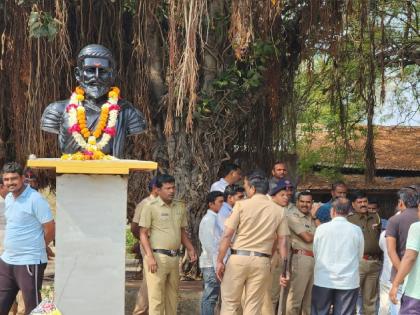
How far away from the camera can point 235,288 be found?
789 cm

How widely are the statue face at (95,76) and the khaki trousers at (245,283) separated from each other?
194 cm

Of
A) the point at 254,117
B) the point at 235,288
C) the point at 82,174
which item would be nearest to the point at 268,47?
the point at 254,117

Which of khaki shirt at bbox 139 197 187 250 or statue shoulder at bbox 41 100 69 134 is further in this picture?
khaki shirt at bbox 139 197 187 250

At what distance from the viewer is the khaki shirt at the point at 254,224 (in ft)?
25.7

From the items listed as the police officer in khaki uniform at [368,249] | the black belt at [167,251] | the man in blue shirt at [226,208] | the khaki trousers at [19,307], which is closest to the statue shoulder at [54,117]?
the black belt at [167,251]

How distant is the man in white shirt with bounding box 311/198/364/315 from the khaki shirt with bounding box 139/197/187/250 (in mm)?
1342

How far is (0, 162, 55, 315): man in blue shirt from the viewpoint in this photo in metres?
7.38

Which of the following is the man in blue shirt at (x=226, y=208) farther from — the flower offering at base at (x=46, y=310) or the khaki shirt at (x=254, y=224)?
the flower offering at base at (x=46, y=310)

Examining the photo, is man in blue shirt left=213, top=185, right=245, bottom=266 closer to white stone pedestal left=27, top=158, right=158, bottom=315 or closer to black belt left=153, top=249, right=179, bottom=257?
black belt left=153, top=249, right=179, bottom=257

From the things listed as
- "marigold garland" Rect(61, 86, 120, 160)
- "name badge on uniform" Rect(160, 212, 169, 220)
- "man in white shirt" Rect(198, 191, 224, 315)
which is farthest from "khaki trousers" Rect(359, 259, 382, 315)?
"marigold garland" Rect(61, 86, 120, 160)

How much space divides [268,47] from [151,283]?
356cm

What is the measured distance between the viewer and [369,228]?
376 inches

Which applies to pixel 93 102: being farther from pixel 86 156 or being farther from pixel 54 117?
pixel 86 156

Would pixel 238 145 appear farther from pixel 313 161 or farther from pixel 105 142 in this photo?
pixel 313 161
